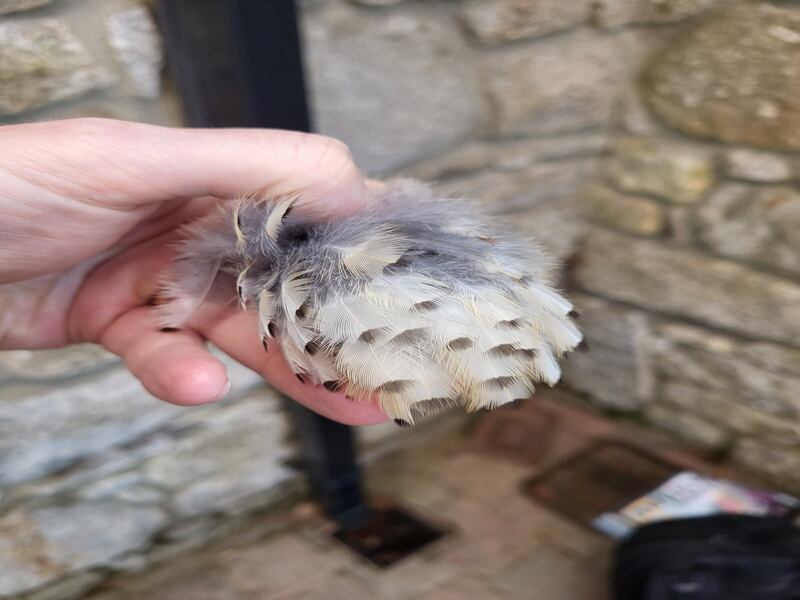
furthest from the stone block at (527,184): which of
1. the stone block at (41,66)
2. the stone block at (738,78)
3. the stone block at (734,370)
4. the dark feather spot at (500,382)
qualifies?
the dark feather spot at (500,382)

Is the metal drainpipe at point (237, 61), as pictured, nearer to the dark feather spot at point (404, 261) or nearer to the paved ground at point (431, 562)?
the dark feather spot at point (404, 261)

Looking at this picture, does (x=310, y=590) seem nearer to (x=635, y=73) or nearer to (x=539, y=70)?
(x=539, y=70)

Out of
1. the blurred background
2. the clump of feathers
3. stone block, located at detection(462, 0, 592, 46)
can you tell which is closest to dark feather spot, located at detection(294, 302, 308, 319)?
the clump of feathers

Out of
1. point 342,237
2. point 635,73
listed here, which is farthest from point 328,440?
point 635,73

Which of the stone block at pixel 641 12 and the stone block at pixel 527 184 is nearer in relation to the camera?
the stone block at pixel 641 12

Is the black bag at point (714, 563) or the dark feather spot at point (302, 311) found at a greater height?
the dark feather spot at point (302, 311)

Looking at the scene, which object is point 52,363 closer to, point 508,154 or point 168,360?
point 168,360

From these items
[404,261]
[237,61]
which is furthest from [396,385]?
[237,61]

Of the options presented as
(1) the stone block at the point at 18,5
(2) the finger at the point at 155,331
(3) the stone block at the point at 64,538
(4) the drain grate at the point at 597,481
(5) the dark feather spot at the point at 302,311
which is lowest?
(4) the drain grate at the point at 597,481
